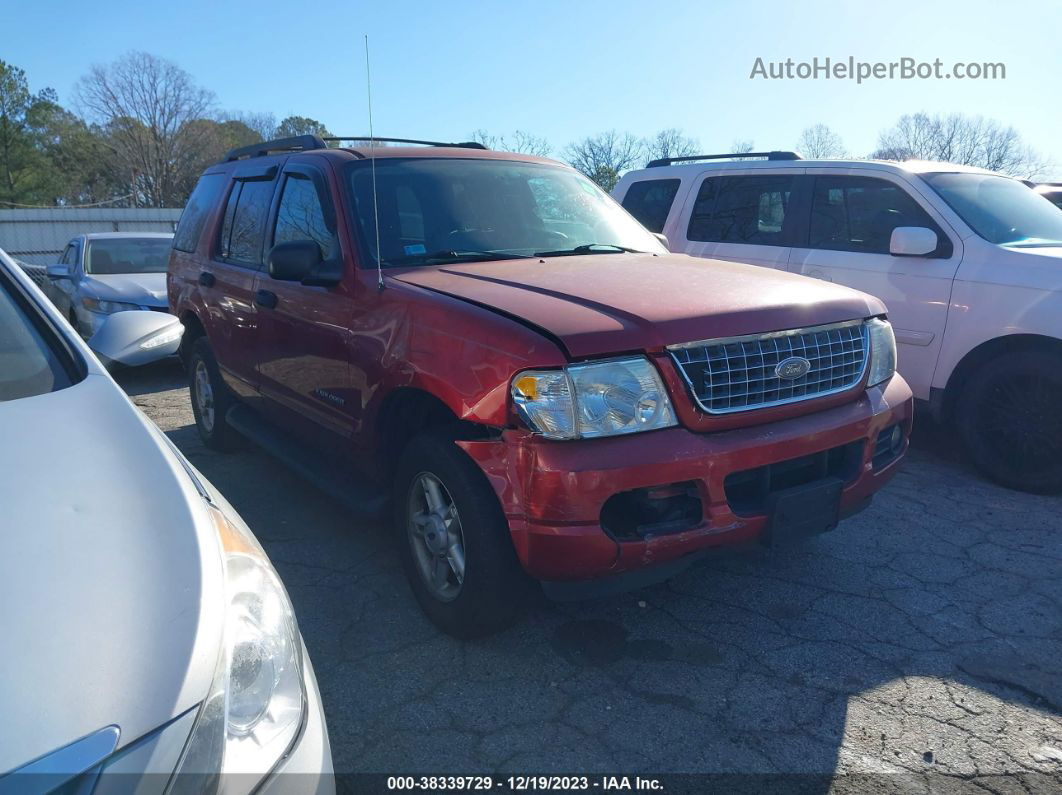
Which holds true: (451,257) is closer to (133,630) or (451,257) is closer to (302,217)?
(302,217)

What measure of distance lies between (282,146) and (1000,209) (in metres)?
4.63

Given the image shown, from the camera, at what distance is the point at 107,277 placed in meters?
9.34

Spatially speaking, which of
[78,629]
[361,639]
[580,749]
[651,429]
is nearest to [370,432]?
[361,639]

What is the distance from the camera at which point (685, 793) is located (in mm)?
2273

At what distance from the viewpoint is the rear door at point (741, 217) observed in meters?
6.04

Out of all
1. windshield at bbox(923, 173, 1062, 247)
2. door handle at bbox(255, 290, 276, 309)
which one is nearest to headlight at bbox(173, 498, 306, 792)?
door handle at bbox(255, 290, 276, 309)

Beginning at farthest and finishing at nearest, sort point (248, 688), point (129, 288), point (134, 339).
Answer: point (129, 288) → point (134, 339) → point (248, 688)

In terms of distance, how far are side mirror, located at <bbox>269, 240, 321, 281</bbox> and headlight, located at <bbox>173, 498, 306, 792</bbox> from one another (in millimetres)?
1785

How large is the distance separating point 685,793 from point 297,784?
124cm

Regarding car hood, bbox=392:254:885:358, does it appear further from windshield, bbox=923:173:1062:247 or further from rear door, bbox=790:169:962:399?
windshield, bbox=923:173:1062:247

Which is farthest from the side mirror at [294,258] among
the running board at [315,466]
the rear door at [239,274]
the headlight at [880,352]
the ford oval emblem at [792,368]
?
the headlight at [880,352]

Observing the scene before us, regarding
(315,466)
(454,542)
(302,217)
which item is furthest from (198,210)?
(454,542)

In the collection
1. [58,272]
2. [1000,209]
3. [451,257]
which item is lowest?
[58,272]

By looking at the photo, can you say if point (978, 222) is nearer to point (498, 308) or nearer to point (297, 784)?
point (498, 308)
